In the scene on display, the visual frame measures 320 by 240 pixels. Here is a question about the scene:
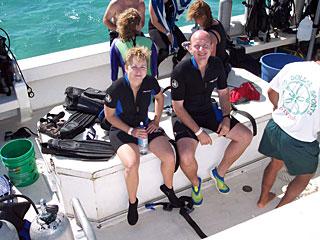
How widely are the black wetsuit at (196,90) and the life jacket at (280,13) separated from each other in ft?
8.48

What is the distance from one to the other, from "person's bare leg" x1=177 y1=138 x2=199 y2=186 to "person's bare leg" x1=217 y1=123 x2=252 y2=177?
1.05 ft

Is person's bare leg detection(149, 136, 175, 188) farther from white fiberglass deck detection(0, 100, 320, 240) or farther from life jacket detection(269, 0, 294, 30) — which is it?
life jacket detection(269, 0, 294, 30)

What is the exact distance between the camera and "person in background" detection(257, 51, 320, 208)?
262 cm

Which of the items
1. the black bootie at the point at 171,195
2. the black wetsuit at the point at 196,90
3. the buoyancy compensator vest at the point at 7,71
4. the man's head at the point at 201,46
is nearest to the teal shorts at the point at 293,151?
the black wetsuit at the point at 196,90

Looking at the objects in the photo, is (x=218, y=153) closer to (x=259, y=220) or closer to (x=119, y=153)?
(x=119, y=153)

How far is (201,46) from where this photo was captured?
291cm

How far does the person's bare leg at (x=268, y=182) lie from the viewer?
3078 mm

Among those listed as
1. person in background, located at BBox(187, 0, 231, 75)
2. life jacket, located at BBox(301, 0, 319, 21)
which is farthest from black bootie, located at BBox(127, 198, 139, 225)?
life jacket, located at BBox(301, 0, 319, 21)

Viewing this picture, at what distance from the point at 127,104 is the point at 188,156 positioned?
2.00 ft

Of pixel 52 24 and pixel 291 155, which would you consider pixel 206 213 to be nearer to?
pixel 291 155

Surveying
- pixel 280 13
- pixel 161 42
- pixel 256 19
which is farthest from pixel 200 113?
pixel 280 13

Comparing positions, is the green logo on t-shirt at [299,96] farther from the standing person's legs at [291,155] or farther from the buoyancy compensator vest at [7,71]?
the buoyancy compensator vest at [7,71]

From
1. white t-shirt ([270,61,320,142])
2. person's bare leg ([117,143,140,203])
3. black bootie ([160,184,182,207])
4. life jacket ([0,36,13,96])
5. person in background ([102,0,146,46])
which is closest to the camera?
white t-shirt ([270,61,320,142])

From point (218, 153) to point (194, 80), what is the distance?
721mm
